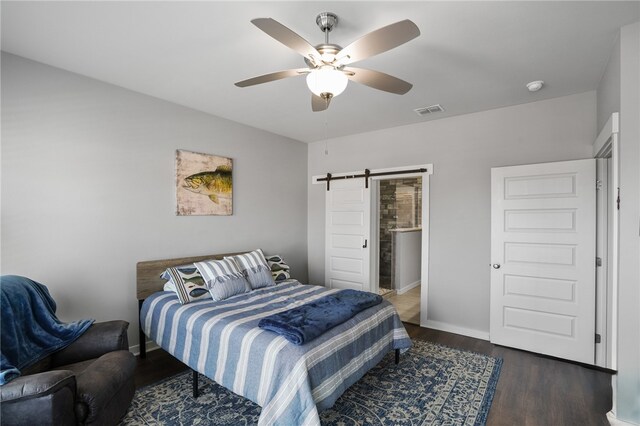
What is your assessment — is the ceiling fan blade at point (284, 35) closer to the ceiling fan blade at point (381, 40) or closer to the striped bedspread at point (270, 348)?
the ceiling fan blade at point (381, 40)

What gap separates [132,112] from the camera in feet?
10.4

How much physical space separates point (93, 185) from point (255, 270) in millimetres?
1773

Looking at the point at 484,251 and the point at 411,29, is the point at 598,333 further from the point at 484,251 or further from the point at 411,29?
the point at 411,29

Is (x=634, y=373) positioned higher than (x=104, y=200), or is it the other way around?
(x=104, y=200)

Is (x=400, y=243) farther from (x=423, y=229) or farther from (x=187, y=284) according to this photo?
(x=187, y=284)

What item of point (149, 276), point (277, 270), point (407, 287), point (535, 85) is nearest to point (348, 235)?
point (277, 270)

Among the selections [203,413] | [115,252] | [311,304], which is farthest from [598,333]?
[115,252]

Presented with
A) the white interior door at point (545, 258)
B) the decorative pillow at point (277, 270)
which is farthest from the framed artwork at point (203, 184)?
the white interior door at point (545, 258)

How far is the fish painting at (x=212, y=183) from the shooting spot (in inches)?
144

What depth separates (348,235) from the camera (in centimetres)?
485

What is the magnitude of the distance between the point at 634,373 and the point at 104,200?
4.35m

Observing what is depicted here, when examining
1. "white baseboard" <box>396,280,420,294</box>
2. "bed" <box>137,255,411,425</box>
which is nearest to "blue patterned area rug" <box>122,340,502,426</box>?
"bed" <box>137,255,411,425</box>

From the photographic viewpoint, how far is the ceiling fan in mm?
1538

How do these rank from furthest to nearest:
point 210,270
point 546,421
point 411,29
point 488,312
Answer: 1. point 488,312
2. point 210,270
3. point 546,421
4. point 411,29
